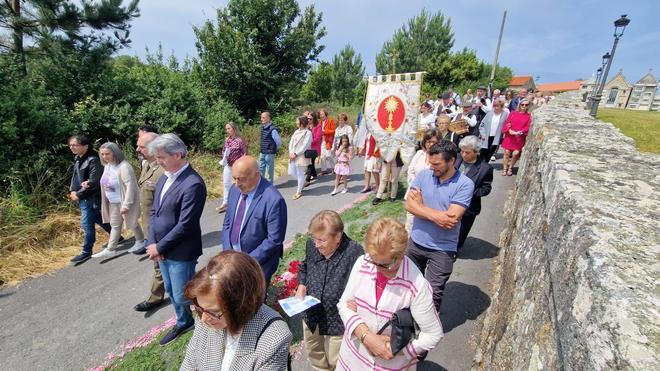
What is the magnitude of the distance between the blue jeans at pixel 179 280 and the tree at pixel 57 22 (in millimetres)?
6710

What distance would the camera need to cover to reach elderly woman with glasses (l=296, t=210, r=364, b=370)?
7.84 ft

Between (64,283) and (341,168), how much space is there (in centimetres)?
550

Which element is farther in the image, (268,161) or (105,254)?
(268,161)

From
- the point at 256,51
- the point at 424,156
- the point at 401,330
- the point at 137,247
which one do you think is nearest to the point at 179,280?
the point at 401,330

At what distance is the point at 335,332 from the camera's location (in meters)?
2.47

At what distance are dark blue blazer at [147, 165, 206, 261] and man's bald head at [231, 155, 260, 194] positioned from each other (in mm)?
464

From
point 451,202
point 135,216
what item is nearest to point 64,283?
point 135,216

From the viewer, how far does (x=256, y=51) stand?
13.6 metres

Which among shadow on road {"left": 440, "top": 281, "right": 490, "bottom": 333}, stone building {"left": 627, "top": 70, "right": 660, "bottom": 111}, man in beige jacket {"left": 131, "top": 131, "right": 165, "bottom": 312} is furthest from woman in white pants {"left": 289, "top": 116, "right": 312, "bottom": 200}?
stone building {"left": 627, "top": 70, "right": 660, "bottom": 111}

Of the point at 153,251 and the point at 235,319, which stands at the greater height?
the point at 235,319

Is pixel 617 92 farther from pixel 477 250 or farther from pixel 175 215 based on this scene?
pixel 175 215

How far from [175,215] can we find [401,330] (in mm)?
2282

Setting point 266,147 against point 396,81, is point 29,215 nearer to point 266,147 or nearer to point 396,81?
point 266,147

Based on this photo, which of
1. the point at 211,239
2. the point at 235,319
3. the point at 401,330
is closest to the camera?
the point at 235,319
